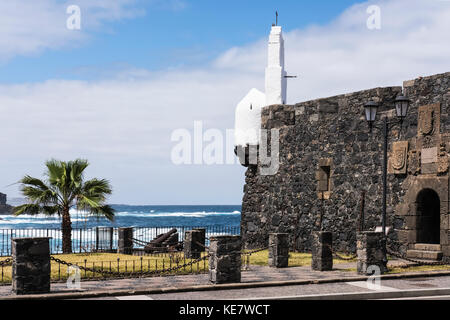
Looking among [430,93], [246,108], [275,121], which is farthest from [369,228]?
[246,108]

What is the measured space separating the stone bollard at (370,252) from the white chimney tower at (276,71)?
14735 mm

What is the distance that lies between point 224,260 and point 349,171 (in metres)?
8.98

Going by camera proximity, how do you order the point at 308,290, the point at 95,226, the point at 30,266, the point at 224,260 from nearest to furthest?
the point at 30,266, the point at 308,290, the point at 224,260, the point at 95,226

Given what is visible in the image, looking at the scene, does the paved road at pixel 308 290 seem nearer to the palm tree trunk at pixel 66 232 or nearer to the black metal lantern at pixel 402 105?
the black metal lantern at pixel 402 105

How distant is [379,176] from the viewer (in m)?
19.2

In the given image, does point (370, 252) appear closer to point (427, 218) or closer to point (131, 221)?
point (427, 218)

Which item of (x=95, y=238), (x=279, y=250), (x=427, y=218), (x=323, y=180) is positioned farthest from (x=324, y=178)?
(x=95, y=238)

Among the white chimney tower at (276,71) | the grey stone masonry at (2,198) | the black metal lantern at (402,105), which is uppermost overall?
the white chimney tower at (276,71)

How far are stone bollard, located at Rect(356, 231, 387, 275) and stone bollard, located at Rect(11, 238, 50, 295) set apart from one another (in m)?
7.19

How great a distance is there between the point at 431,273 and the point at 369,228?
17.8 feet

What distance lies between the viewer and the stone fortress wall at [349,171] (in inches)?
674

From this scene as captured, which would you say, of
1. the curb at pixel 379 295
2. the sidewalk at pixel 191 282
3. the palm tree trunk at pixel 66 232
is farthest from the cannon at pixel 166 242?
the curb at pixel 379 295

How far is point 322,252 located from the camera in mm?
15383

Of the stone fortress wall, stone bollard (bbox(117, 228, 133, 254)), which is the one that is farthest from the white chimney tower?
stone bollard (bbox(117, 228, 133, 254))
